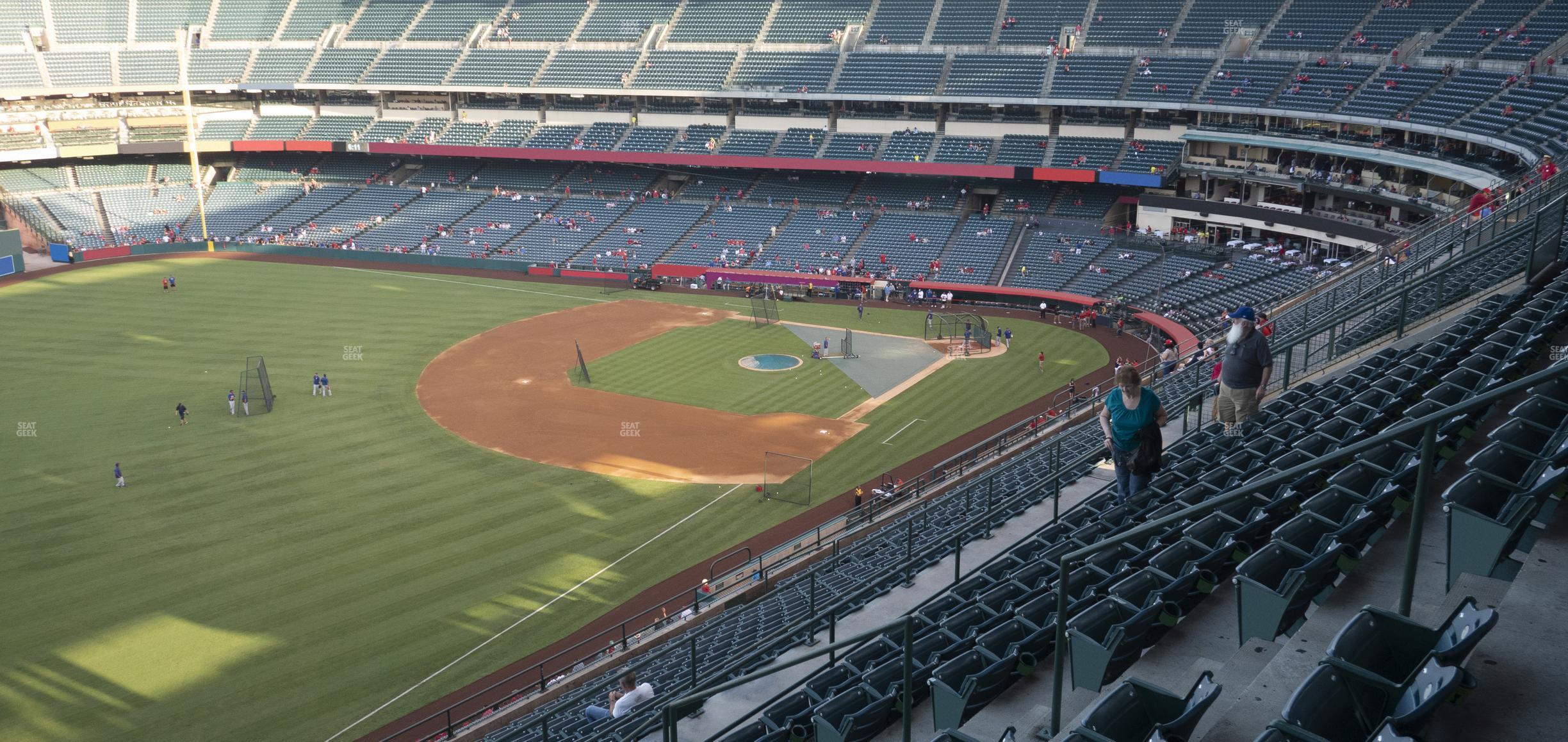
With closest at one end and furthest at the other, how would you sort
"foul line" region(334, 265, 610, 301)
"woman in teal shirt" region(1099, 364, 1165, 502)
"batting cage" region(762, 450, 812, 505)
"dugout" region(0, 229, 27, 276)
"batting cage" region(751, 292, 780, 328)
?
"woman in teal shirt" region(1099, 364, 1165, 502)
"batting cage" region(762, 450, 812, 505)
"batting cage" region(751, 292, 780, 328)
"foul line" region(334, 265, 610, 301)
"dugout" region(0, 229, 27, 276)

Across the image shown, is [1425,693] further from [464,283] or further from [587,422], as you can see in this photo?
[464,283]

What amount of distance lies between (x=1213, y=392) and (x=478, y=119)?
6713cm

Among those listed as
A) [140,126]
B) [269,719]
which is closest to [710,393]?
[269,719]

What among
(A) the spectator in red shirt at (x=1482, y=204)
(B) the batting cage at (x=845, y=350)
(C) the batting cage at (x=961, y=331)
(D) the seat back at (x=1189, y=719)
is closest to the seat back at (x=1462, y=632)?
(D) the seat back at (x=1189, y=719)

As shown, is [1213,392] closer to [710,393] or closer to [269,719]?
[269,719]

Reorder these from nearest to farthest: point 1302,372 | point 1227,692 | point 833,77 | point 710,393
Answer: point 1227,692 → point 1302,372 → point 710,393 → point 833,77

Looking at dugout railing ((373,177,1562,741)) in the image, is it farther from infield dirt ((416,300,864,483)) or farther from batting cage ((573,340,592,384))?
batting cage ((573,340,592,384))

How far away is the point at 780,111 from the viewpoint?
70.6 metres

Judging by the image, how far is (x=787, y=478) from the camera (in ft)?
110

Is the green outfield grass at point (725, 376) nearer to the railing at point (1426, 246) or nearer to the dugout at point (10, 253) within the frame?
the railing at point (1426, 246)

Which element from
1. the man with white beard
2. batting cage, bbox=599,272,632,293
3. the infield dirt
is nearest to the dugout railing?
the man with white beard

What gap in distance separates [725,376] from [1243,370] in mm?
31320

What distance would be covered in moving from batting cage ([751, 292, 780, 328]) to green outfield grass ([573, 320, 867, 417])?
4.52 feet

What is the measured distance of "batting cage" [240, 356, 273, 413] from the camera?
40.0 meters
